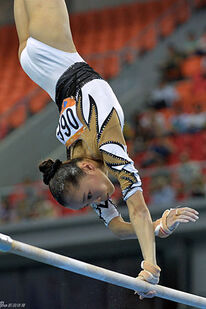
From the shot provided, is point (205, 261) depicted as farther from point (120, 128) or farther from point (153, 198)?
point (120, 128)

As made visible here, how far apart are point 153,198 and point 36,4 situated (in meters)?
3.81

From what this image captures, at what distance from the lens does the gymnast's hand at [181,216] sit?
3.98m

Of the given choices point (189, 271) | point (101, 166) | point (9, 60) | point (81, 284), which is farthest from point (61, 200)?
point (9, 60)

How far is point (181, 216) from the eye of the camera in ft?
13.2

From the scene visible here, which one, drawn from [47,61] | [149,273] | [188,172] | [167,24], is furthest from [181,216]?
[167,24]

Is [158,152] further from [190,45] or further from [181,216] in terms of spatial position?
[181,216]

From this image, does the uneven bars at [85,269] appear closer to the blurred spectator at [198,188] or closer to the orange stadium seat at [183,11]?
the blurred spectator at [198,188]

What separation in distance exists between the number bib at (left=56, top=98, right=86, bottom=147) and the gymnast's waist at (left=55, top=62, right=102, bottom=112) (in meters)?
0.08

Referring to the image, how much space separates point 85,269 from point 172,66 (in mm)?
8207

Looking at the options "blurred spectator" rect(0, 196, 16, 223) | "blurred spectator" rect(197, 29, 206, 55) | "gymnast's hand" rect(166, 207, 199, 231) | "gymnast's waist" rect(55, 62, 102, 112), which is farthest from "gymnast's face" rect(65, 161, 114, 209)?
"blurred spectator" rect(197, 29, 206, 55)

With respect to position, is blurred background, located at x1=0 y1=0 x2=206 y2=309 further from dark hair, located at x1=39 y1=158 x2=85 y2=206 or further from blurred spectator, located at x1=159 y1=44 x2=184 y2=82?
dark hair, located at x1=39 y1=158 x2=85 y2=206

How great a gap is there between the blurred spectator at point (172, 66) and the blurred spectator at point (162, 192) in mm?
3591

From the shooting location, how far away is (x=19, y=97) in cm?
1190

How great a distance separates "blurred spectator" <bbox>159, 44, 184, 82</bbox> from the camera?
1128 centimetres
